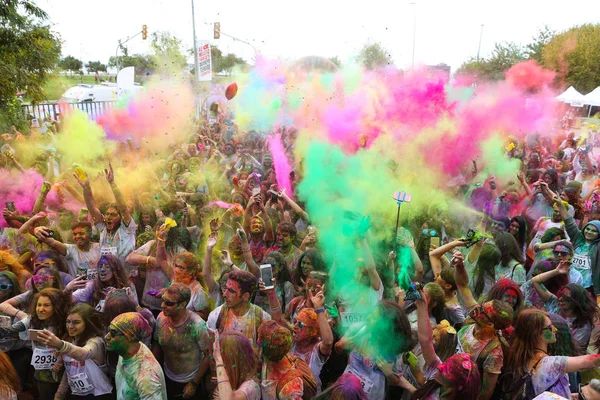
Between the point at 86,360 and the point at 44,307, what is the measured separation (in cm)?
59

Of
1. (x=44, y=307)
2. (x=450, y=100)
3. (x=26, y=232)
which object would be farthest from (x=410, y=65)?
(x=44, y=307)

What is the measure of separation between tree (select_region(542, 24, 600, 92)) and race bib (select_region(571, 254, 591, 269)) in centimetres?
2361

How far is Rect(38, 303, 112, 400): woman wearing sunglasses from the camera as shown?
2930 mm

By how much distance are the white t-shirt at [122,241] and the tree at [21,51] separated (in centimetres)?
822

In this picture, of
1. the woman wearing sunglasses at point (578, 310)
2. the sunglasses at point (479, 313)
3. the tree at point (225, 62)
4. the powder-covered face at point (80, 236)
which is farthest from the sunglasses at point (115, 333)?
the tree at point (225, 62)

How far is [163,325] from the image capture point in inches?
126

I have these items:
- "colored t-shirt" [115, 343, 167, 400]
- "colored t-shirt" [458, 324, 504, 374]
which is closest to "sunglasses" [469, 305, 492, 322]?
"colored t-shirt" [458, 324, 504, 374]

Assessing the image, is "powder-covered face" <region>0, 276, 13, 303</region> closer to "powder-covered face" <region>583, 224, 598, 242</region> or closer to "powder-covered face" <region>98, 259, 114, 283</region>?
"powder-covered face" <region>98, 259, 114, 283</region>

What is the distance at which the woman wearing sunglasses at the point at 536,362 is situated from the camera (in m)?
2.61

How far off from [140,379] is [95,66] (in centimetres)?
6579

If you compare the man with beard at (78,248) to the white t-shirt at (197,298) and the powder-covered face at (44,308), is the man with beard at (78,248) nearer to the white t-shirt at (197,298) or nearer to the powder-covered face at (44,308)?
the powder-covered face at (44,308)

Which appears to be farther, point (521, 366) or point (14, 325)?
point (14, 325)

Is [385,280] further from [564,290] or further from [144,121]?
[144,121]

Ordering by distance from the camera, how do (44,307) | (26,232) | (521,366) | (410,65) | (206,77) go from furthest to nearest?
(206,77), (410,65), (26,232), (44,307), (521,366)
